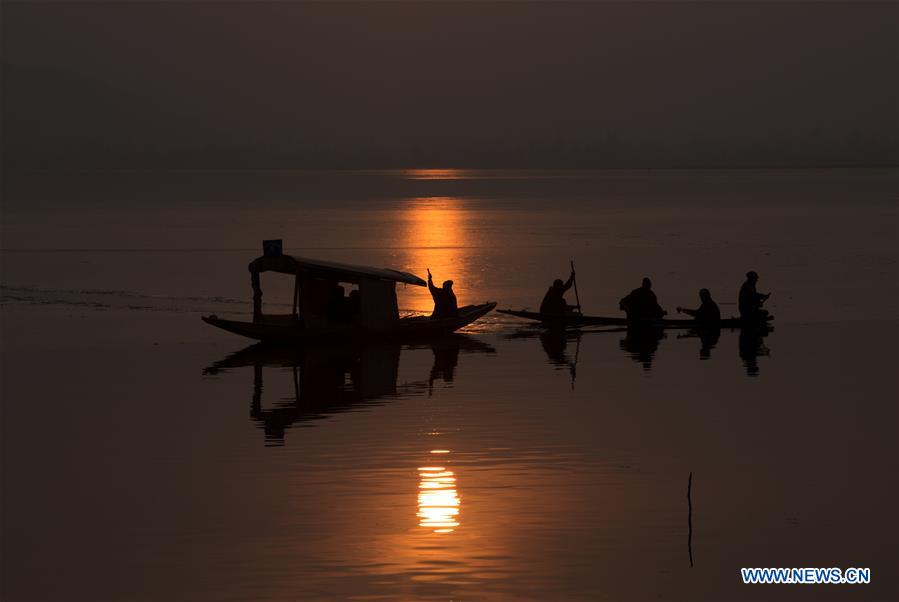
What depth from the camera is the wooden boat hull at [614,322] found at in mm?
33719

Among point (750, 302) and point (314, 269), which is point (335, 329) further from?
point (750, 302)

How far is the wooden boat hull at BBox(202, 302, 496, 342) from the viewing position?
30812mm

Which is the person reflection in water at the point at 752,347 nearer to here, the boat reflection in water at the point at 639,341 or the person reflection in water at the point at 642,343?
the boat reflection in water at the point at 639,341

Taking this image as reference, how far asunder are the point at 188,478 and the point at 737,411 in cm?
1015

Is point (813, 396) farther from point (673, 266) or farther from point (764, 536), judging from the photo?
point (673, 266)

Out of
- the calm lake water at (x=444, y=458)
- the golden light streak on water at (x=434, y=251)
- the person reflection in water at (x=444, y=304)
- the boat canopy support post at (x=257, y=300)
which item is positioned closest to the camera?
the calm lake water at (x=444, y=458)

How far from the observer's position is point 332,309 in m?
31.8

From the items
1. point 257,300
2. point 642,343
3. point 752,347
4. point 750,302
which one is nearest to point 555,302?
point 642,343

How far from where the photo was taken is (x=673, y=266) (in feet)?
202

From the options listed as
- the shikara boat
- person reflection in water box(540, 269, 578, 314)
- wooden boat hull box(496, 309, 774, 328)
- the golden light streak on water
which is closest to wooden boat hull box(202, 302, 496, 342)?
the shikara boat

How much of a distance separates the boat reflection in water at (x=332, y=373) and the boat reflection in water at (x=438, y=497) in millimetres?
3210

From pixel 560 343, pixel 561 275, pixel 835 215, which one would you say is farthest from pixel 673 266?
pixel 835 215

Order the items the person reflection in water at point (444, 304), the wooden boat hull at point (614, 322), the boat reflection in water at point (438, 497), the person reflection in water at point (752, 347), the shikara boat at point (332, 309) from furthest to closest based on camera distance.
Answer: the wooden boat hull at point (614, 322) < the person reflection in water at point (444, 304) < the shikara boat at point (332, 309) < the person reflection in water at point (752, 347) < the boat reflection in water at point (438, 497)

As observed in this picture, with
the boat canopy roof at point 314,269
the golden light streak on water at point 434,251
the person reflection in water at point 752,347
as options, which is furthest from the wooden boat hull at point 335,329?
the golden light streak on water at point 434,251
